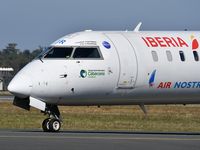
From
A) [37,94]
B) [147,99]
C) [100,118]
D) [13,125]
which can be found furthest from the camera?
[100,118]

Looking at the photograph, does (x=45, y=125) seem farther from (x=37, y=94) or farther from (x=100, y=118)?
(x=100, y=118)

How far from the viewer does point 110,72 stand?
107 ft

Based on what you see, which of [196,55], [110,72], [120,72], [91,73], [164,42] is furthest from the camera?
[196,55]

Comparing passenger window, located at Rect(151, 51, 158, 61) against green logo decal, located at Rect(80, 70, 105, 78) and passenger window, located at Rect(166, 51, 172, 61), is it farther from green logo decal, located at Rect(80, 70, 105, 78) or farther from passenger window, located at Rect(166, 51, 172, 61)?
green logo decal, located at Rect(80, 70, 105, 78)

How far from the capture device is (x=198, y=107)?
57.6m

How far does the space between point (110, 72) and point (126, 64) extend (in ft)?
2.33

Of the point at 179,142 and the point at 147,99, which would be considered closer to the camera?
the point at 179,142

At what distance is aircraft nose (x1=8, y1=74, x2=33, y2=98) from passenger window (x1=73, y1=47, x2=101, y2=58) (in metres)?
2.24

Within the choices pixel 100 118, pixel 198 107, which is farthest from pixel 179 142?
pixel 198 107

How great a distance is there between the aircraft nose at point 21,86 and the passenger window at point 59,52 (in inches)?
60.5

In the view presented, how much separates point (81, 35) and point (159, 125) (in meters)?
10.7

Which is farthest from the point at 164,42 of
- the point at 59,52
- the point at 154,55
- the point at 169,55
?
the point at 59,52

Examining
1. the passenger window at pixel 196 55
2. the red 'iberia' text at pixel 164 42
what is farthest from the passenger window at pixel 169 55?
the passenger window at pixel 196 55

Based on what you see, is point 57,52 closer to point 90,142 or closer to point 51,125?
point 51,125
